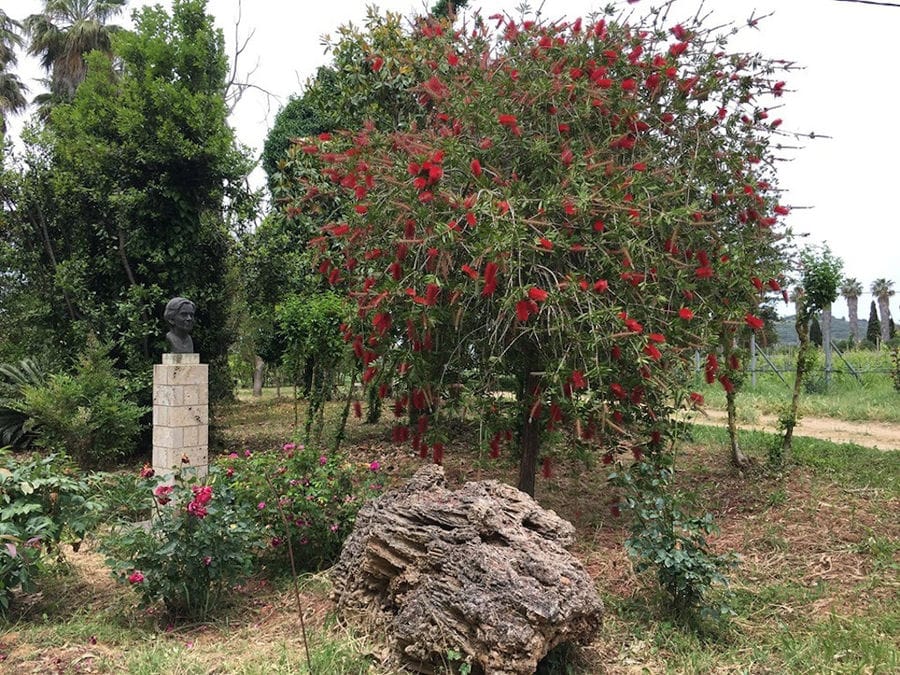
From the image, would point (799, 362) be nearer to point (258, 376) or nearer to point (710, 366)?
point (710, 366)

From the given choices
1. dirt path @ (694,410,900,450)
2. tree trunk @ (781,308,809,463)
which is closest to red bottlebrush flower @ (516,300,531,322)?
tree trunk @ (781,308,809,463)

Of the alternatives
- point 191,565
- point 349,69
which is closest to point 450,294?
point 191,565

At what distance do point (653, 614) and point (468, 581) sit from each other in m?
1.06

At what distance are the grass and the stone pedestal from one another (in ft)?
2.54

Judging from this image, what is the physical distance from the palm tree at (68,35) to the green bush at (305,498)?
48.1ft

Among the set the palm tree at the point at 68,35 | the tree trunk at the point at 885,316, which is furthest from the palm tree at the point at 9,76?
the tree trunk at the point at 885,316

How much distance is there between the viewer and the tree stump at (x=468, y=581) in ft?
7.82

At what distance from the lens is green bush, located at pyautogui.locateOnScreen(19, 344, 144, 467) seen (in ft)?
21.4

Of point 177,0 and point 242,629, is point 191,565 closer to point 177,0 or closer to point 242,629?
point 242,629

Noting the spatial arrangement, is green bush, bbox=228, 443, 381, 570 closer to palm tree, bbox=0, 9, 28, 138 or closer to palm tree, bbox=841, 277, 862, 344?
palm tree, bbox=0, 9, 28, 138

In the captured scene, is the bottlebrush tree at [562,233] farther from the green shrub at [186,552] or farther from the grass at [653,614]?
the green shrub at [186,552]

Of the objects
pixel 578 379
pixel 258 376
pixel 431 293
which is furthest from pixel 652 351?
pixel 258 376

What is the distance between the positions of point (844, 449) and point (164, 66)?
7.85 metres

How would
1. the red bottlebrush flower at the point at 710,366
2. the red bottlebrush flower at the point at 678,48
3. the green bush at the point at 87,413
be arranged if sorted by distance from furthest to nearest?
the green bush at the point at 87,413 < the red bottlebrush flower at the point at 678,48 < the red bottlebrush flower at the point at 710,366
